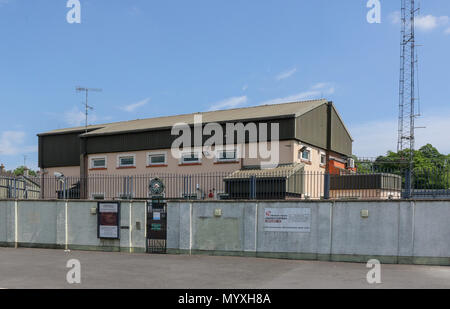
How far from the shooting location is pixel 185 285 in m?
10.4

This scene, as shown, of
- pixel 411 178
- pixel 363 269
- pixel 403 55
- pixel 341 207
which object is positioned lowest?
pixel 363 269

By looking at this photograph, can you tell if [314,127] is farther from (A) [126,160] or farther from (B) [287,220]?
(A) [126,160]

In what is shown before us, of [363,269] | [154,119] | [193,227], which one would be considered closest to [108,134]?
[154,119]

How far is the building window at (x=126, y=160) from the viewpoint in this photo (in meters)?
31.6

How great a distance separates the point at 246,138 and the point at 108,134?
12.4m

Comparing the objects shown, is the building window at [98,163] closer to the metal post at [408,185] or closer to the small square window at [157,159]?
the small square window at [157,159]

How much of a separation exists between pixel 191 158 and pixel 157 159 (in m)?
3.06

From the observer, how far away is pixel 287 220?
15656mm

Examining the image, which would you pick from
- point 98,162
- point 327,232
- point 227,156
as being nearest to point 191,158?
point 227,156

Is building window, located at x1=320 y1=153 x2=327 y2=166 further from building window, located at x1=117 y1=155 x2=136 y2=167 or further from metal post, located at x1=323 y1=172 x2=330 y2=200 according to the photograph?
metal post, located at x1=323 y1=172 x2=330 y2=200

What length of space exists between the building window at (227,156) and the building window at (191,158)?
1.65 meters

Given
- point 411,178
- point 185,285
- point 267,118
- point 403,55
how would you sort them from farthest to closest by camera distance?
point 403,55, point 267,118, point 411,178, point 185,285

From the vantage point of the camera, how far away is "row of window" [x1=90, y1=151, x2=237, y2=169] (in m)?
27.7

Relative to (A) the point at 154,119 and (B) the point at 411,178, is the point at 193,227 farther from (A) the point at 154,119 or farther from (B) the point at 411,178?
(A) the point at 154,119
